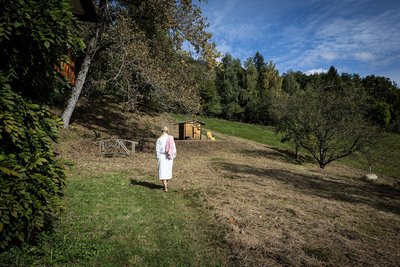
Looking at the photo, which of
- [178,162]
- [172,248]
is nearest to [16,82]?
[172,248]

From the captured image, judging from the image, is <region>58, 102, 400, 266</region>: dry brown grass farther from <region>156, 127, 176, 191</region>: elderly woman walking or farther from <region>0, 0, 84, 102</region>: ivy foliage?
<region>0, 0, 84, 102</region>: ivy foliage

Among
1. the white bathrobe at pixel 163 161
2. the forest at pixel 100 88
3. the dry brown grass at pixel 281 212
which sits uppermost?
the forest at pixel 100 88

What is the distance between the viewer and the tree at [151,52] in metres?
16.6

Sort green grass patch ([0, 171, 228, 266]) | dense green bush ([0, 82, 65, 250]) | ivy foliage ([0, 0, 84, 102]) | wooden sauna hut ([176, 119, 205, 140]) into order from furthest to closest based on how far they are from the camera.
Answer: wooden sauna hut ([176, 119, 205, 140]) → green grass patch ([0, 171, 228, 266]) → ivy foliage ([0, 0, 84, 102]) → dense green bush ([0, 82, 65, 250])

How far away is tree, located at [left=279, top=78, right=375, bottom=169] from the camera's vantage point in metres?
19.0

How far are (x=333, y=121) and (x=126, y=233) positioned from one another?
678 inches

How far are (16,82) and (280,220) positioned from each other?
254 inches

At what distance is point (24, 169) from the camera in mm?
4270

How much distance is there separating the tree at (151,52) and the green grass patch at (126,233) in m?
8.79

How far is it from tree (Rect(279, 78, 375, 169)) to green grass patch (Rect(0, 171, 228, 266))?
13.9 meters

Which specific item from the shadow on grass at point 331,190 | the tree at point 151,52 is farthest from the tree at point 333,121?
the tree at point 151,52

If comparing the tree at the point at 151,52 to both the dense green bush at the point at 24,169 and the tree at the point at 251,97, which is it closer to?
the dense green bush at the point at 24,169

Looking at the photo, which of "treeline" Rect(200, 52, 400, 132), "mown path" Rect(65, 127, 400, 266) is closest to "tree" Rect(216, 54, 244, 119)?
"treeline" Rect(200, 52, 400, 132)

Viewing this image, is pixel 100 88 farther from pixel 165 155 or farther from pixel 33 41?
pixel 33 41
